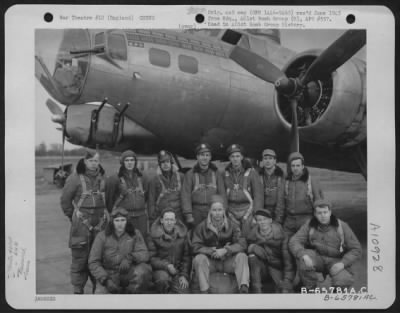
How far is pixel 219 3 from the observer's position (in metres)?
2.90

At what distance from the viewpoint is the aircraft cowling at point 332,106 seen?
9.93 ft

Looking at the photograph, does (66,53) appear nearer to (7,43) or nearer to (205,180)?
(7,43)

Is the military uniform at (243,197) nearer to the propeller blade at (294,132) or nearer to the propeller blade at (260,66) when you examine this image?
the propeller blade at (294,132)

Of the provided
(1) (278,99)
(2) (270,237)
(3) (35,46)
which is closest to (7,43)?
(3) (35,46)

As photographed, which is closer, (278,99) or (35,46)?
(35,46)

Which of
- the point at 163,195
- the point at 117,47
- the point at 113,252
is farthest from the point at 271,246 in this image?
the point at 117,47

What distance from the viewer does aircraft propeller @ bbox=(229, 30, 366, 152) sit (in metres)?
3.03

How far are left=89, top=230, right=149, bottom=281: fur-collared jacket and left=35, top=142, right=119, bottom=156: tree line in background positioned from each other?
613mm

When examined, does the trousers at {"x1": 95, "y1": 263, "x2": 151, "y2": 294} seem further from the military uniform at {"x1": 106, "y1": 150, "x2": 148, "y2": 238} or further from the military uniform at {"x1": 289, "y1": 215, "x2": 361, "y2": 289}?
the military uniform at {"x1": 289, "y1": 215, "x2": 361, "y2": 289}

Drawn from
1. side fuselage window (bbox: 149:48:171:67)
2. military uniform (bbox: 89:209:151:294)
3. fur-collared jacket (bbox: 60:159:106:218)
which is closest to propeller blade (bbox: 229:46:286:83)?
side fuselage window (bbox: 149:48:171:67)

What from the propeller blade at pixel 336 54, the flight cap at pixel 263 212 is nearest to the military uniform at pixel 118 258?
the flight cap at pixel 263 212

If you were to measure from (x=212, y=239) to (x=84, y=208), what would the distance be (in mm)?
931

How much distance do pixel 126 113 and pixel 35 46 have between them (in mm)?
806

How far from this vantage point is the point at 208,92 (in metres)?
3.19
